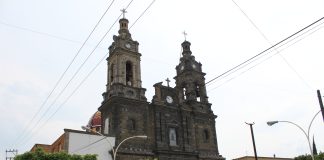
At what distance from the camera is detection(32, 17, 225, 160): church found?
3475 cm

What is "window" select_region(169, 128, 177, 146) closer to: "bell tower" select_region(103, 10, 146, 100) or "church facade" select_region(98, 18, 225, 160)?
"church facade" select_region(98, 18, 225, 160)

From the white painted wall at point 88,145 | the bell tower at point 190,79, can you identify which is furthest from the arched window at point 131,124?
the bell tower at point 190,79

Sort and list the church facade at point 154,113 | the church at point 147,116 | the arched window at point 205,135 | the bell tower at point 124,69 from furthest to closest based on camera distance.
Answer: the arched window at point 205,135 → the bell tower at point 124,69 → the church facade at point 154,113 → the church at point 147,116

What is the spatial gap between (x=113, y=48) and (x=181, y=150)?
1353cm

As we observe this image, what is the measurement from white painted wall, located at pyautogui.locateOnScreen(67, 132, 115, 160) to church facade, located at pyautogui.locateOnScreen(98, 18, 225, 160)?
1.13 meters

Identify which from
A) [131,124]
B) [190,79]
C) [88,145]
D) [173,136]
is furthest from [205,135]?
[88,145]

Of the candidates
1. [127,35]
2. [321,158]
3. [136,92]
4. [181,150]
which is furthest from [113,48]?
[321,158]

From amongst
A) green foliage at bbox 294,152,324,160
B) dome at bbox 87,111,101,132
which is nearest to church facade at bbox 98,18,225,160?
dome at bbox 87,111,101,132

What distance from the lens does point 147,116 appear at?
37750 mm

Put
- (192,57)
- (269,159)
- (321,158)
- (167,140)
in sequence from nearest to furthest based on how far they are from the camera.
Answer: (321,158)
(167,140)
(192,57)
(269,159)

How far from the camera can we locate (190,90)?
4359 centimetres

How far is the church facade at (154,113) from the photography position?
35719 mm

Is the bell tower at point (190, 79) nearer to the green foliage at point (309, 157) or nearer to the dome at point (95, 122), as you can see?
the dome at point (95, 122)

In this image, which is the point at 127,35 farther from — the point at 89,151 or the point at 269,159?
the point at 269,159
